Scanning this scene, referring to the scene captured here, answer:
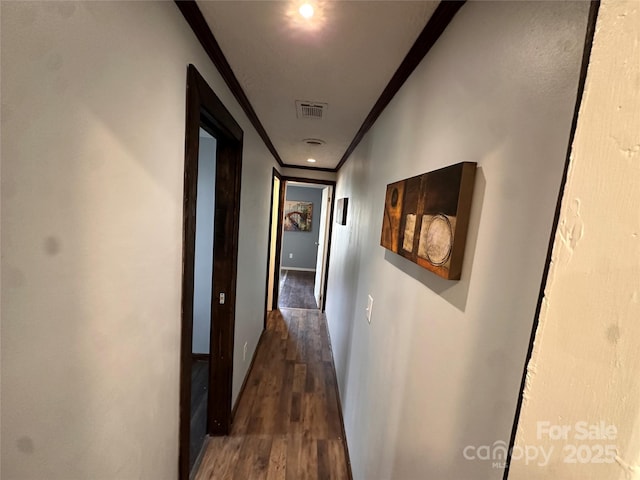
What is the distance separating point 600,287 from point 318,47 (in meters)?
1.14

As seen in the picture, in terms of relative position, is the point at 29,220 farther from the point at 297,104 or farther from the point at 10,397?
the point at 297,104

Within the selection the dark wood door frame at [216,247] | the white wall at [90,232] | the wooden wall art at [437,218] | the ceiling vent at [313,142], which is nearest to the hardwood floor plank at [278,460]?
the dark wood door frame at [216,247]

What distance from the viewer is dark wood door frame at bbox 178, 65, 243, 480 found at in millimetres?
988

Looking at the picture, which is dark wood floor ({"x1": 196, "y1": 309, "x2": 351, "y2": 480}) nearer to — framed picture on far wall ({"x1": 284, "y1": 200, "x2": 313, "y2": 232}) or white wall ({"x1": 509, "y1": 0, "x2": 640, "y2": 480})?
white wall ({"x1": 509, "y1": 0, "x2": 640, "y2": 480})

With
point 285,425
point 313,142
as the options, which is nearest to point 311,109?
point 313,142

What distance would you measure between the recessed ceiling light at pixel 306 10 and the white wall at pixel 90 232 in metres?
0.39

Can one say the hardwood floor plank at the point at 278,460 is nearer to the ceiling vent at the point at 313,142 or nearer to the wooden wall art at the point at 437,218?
the wooden wall art at the point at 437,218

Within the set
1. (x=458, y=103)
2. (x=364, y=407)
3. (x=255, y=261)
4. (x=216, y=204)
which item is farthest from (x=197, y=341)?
(x=458, y=103)

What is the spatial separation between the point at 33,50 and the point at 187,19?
2.05 ft

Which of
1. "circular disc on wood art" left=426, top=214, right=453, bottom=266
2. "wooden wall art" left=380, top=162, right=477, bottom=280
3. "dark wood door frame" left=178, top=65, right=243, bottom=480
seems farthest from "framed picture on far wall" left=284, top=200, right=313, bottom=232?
"circular disc on wood art" left=426, top=214, right=453, bottom=266

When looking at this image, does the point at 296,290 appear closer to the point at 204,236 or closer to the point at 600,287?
the point at 204,236

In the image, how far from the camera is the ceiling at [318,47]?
0.83 meters

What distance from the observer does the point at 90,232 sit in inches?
22.2

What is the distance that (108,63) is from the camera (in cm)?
58
